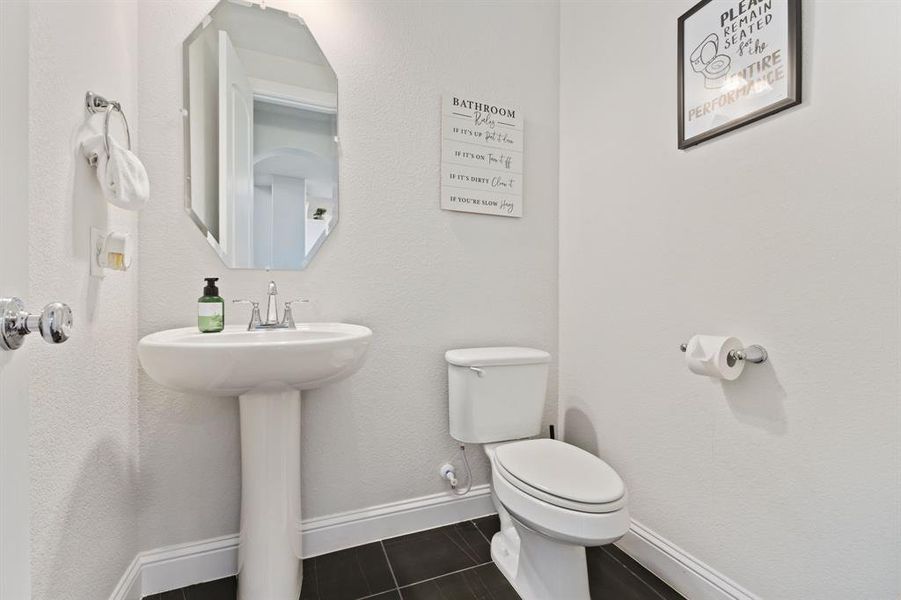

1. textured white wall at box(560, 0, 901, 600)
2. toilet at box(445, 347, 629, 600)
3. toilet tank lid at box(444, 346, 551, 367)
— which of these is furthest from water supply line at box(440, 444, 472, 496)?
textured white wall at box(560, 0, 901, 600)

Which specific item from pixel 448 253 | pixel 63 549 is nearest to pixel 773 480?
pixel 448 253

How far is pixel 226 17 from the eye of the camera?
4.48 ft

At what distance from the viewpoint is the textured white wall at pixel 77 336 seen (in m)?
0.78

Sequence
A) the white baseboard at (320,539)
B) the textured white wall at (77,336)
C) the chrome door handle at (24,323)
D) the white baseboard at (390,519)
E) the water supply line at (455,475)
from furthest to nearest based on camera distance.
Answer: the water supply line at (455,475)
the white baseboard at (390,519)
the white baseboard at (320,539)
the textured white wall at (77,336)
the chrome door handle at (24,323)

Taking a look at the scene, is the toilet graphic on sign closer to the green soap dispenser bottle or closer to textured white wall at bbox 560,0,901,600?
textured white wall at bbox 560,0,901,600

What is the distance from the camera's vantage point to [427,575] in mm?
1354

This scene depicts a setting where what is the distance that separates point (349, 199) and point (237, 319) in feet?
1.86

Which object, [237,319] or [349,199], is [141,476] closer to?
[237,319]

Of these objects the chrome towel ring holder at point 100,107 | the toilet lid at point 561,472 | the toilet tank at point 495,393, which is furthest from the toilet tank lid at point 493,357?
the chrome towel ring holder at point 100,107

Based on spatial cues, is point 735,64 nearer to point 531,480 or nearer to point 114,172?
point 531,480

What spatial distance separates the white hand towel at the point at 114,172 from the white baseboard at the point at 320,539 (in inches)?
41.4

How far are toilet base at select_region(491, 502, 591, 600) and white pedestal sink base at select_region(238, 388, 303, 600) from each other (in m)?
0.68

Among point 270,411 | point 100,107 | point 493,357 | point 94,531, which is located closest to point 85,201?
point 100,107

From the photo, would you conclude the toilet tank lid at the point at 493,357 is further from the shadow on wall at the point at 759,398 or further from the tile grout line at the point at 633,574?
the tile grout line at the point at 633,574
